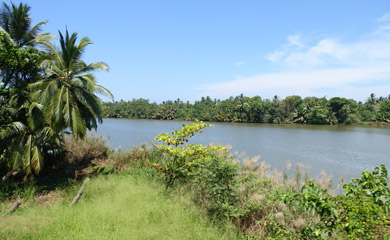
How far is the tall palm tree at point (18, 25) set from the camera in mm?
9203

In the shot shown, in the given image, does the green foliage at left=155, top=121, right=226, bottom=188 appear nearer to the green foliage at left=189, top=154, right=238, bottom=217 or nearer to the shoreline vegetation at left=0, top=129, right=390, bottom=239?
the shoreline vegetation at left=0, top=129, right=390, bottom=239

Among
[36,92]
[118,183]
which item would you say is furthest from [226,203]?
[36,92]

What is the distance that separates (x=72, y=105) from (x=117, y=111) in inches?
3068

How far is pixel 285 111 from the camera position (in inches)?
2571

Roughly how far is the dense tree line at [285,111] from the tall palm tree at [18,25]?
1631 inches

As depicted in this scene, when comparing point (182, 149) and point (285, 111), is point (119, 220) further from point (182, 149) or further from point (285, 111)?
point (285, 111)

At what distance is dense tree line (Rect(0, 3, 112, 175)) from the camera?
8344 mm

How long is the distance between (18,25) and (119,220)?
29.2 feet

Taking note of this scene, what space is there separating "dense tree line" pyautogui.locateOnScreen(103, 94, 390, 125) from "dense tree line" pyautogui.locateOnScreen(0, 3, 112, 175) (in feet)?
136

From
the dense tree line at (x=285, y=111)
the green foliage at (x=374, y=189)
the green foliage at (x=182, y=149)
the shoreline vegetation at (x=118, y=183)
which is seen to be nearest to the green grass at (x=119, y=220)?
the shoreline vegetation at (x=118, y=183)

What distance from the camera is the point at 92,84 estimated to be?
9195mm

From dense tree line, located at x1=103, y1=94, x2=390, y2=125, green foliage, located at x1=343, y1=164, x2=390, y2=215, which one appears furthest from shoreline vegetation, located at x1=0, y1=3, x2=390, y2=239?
dense tree line, located at x1=103, y1=94, x2=390, y2=125

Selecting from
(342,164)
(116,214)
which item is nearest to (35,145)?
(116,214)

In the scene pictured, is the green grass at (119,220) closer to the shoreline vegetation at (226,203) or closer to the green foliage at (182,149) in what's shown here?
the shoreline vegetation at (226,203)
